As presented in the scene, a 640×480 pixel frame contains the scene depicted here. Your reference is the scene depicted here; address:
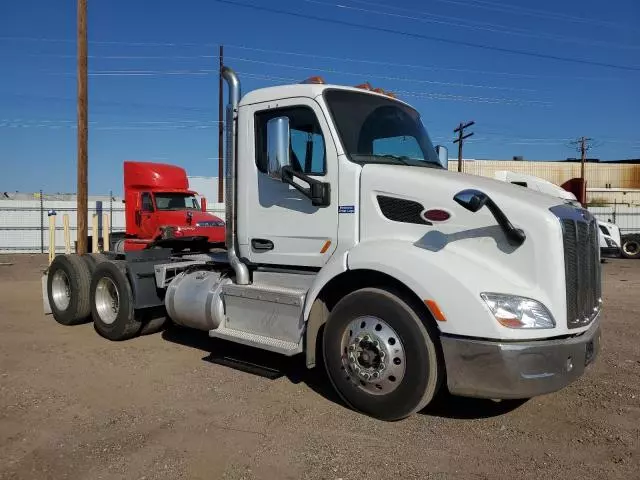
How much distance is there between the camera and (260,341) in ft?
16.9

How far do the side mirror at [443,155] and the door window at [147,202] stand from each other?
38.8 feet

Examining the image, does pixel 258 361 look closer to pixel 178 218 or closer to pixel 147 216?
pixel 178 218

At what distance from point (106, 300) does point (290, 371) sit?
10.6 ft

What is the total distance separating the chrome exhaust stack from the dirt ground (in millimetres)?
1016

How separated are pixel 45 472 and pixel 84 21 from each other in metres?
14.7

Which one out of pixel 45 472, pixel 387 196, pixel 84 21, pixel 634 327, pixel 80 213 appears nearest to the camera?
pixel 45 472

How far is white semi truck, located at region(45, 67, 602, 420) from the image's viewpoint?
3.86 m

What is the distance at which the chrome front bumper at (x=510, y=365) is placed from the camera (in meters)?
3.74

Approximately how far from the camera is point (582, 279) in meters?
4.16

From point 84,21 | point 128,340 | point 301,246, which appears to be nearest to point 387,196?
point 301,246

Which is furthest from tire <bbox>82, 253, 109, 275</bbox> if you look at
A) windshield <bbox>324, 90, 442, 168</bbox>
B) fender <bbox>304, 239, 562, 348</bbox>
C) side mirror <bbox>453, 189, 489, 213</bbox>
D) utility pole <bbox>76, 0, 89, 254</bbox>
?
utility pole <bbox>76, 0, 89, 254</bbox>

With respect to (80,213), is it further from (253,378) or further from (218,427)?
(218,427)

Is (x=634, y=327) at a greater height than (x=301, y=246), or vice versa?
(x=301, y=246)

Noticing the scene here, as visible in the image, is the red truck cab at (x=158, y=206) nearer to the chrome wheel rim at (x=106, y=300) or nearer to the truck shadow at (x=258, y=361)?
the chrome wheel rim at (x=106, y=300)
